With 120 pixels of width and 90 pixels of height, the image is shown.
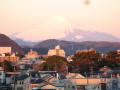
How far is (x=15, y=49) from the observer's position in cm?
13638

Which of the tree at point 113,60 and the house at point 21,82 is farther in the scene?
the tree at point 113,60

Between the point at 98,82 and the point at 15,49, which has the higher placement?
the point at 15,49

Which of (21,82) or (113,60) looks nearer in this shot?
(21,82)

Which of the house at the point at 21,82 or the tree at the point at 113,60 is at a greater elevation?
the tree at the point at 113,60

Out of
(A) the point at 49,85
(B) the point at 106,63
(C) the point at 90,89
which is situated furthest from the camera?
(B) the point at 106,63

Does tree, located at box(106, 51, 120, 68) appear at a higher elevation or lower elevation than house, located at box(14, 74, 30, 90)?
higher

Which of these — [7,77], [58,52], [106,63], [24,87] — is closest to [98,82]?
[24,87]

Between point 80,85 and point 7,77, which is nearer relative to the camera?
point 80,85

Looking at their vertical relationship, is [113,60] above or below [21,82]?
above

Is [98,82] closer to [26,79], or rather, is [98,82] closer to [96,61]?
[26,79]

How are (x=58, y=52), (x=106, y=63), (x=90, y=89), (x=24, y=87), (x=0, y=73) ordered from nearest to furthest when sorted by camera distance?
(x=90, y=89) < (x=24, y=87) < (x=0, y=73) < (x=106, y=63) < (x=58, y=52)

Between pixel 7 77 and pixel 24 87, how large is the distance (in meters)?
5.00

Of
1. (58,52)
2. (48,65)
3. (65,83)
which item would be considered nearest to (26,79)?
(65,83)

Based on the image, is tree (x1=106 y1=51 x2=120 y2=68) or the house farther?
tree (x1=106 y1=51 x2=120 y2=68)
